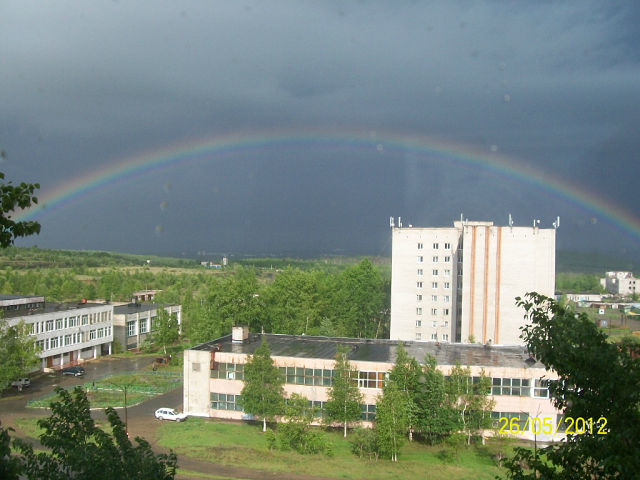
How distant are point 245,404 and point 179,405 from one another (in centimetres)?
421

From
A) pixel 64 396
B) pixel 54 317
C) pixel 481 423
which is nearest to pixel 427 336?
pixel 481 423

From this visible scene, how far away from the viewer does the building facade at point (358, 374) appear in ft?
56.0

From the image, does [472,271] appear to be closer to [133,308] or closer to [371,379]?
[371,379]

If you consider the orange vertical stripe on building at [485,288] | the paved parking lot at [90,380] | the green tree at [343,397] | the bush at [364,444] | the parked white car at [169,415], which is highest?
the orange vertical stripe on building at [485,288]

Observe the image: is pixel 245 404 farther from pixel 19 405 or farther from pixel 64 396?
pixel 64 396

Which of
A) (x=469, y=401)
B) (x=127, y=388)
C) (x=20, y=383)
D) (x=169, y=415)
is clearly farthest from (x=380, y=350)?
(x=20, y=383)

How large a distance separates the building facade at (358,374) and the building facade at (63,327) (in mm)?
10734

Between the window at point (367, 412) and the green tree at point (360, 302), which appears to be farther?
the green tree at point (360, 302)

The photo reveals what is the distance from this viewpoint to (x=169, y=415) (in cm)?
1847

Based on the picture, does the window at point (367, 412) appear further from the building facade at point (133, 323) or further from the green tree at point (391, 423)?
the building facade at point (133, 323)

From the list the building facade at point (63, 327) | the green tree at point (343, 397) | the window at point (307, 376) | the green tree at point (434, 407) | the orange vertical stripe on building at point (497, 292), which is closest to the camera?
the green tree at point (434, 407)

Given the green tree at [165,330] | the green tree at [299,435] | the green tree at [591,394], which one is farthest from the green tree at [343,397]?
the green tree at [165,330]

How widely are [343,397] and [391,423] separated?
2532 mm

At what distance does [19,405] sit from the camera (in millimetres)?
20469
